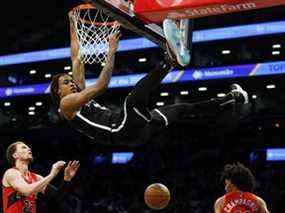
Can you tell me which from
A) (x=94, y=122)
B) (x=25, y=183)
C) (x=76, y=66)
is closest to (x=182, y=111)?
(x=94, y=122)

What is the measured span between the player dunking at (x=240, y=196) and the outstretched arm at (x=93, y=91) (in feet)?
5.98

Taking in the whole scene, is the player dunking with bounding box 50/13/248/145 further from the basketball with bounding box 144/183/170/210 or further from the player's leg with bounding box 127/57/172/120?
the basketball with bounding box 144/183/170/210

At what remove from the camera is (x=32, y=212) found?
586cm

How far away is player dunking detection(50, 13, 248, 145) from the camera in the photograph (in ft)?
17.0

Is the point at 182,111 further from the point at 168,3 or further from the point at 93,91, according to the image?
the point at 168,3

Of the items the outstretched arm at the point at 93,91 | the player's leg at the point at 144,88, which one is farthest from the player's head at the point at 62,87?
the player's leg at the point at 144,88

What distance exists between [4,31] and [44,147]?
447 cm

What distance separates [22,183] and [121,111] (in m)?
1.25

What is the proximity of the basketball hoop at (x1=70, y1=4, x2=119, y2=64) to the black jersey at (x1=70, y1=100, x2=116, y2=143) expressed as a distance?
890mm

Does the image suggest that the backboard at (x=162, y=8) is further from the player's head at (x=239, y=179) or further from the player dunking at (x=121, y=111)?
the player's head at (x=239, y=179)

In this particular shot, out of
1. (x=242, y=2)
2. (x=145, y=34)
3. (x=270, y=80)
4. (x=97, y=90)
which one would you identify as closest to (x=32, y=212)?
(x=97, y=90)

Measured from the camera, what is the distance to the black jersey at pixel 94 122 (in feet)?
17.7

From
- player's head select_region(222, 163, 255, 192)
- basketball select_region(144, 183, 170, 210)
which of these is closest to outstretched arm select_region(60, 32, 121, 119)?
player's head select_region(222, 163, 255, 192)

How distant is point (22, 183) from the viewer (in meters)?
5.62
